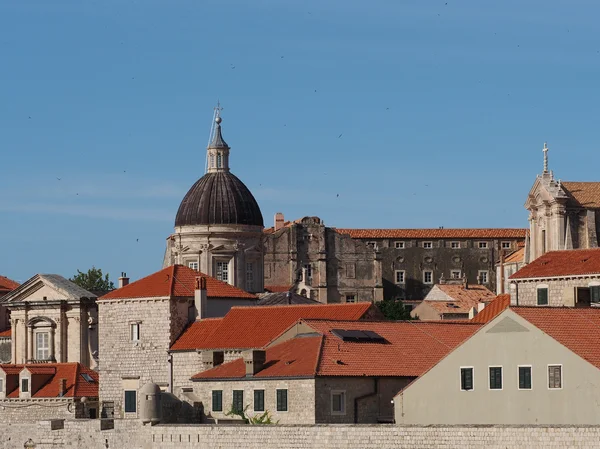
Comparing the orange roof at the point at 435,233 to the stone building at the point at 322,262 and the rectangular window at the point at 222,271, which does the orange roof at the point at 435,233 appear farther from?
the rectangular window at the point at 222,271

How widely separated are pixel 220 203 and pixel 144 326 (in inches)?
1654

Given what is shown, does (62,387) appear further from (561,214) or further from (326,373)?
(561,214)

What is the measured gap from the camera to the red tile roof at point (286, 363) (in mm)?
65750

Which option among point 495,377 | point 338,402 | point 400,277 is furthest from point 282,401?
point 400,277

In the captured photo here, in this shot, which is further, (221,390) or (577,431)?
(221,390)

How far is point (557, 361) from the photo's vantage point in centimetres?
5847

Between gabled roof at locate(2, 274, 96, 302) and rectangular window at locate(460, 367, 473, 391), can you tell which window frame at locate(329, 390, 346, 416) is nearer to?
rectangular window at locate(460, 367, 473, 391)

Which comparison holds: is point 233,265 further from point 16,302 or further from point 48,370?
point 48,370

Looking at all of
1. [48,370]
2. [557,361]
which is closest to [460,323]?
[557,361]

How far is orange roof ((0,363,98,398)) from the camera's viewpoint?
87250 millimetres

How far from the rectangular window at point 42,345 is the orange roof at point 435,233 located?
52.9 m

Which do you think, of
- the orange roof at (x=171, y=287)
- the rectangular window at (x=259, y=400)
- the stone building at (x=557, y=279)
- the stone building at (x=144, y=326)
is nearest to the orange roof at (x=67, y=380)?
the stone building at (x=144, y=326)

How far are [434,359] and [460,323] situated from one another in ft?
24.2

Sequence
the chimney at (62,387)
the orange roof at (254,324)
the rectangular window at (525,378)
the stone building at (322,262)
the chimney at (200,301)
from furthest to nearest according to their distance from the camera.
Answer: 1. the stone building at (322,262)
2. the chimney at (62,387)
3. the chimney at (200,301)
4. the orange roof at (254,324)
5. the rectangular window at (525,378)
